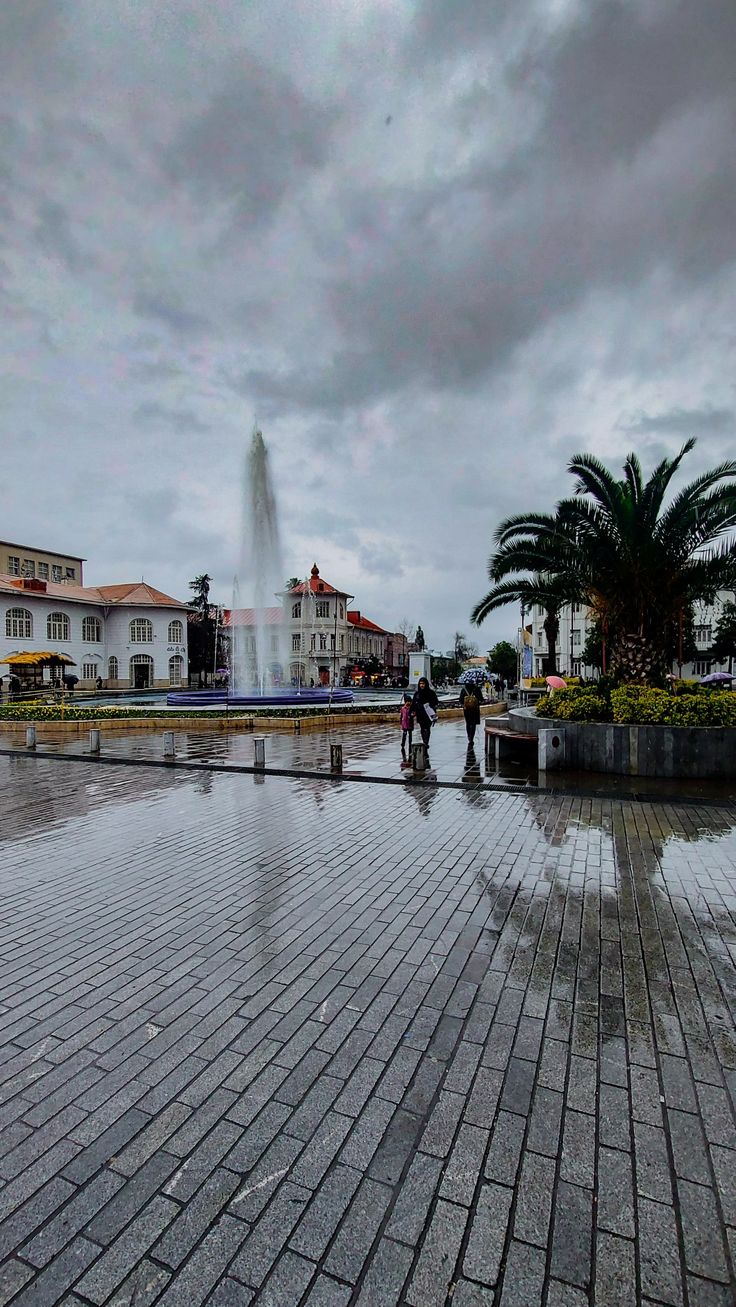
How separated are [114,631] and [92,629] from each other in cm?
177

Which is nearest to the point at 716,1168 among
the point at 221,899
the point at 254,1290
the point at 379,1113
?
the point at 379,1113

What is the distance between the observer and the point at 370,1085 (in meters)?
3.04

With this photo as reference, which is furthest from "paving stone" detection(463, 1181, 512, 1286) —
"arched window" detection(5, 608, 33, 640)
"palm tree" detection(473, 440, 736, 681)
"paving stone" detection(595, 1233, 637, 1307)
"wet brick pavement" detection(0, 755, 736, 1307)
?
"arched window" detection(5, 608, 33, 640)

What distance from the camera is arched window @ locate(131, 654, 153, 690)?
53.9 m

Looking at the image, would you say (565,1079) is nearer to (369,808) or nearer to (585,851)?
(585,851)

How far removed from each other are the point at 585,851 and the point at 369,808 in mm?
3283

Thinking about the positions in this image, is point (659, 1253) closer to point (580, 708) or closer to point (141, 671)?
point (580, 708)

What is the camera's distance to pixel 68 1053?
3334 millimetres

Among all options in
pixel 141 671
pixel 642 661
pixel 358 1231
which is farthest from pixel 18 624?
pixel 358 1231

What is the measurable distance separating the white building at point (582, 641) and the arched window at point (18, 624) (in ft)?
144

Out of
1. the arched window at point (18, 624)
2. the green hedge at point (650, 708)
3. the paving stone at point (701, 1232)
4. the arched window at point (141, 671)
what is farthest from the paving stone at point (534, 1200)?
the arched window at point (141, 671)

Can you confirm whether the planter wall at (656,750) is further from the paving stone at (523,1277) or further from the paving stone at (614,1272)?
the paving stone at (523,1277)

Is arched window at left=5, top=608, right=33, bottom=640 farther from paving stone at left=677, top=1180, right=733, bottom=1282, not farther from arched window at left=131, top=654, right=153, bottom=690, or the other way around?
paving stone at left=677, top=1180, right=733, bottom=1282

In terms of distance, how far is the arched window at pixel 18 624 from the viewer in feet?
149
